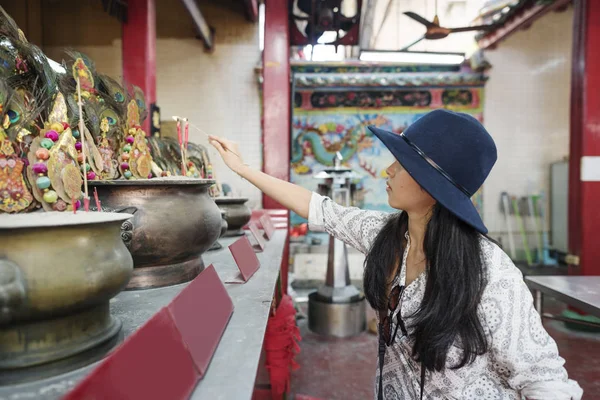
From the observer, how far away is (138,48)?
455 cm

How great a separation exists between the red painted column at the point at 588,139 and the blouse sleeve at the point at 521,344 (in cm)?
379

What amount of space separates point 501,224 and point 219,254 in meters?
6.45

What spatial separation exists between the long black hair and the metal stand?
2957 mm

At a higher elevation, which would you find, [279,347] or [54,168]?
[54,168]

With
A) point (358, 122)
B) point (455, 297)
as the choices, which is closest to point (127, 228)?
point (455, 297)

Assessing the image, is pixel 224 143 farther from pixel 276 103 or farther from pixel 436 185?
pixel 276 103

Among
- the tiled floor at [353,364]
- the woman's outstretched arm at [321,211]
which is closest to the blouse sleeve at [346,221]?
the woman's outstretched arm at [321,211]

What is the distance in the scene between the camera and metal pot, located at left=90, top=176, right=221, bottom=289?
3.92 ft

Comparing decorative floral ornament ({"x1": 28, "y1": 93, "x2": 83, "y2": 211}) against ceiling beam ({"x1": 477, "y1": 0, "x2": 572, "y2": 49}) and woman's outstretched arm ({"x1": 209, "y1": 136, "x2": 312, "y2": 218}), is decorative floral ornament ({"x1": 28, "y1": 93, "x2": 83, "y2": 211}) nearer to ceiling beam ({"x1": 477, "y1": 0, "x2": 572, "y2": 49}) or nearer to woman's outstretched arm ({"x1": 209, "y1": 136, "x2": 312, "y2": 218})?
woman's outstretched arm ({"x1": 209, "y1": 136, "x2": 312, "y2": 218})

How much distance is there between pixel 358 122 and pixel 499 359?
246 inches

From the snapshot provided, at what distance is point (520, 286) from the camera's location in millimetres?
1063

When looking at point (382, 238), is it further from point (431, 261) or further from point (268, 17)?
point (268, 17)

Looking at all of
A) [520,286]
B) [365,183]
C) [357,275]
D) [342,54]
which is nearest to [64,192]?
[520,286]

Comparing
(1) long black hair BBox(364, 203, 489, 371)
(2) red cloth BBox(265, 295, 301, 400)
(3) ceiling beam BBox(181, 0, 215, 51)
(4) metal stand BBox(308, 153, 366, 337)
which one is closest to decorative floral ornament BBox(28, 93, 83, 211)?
(1) long black hair BBox(364, 203, 489, 371)
